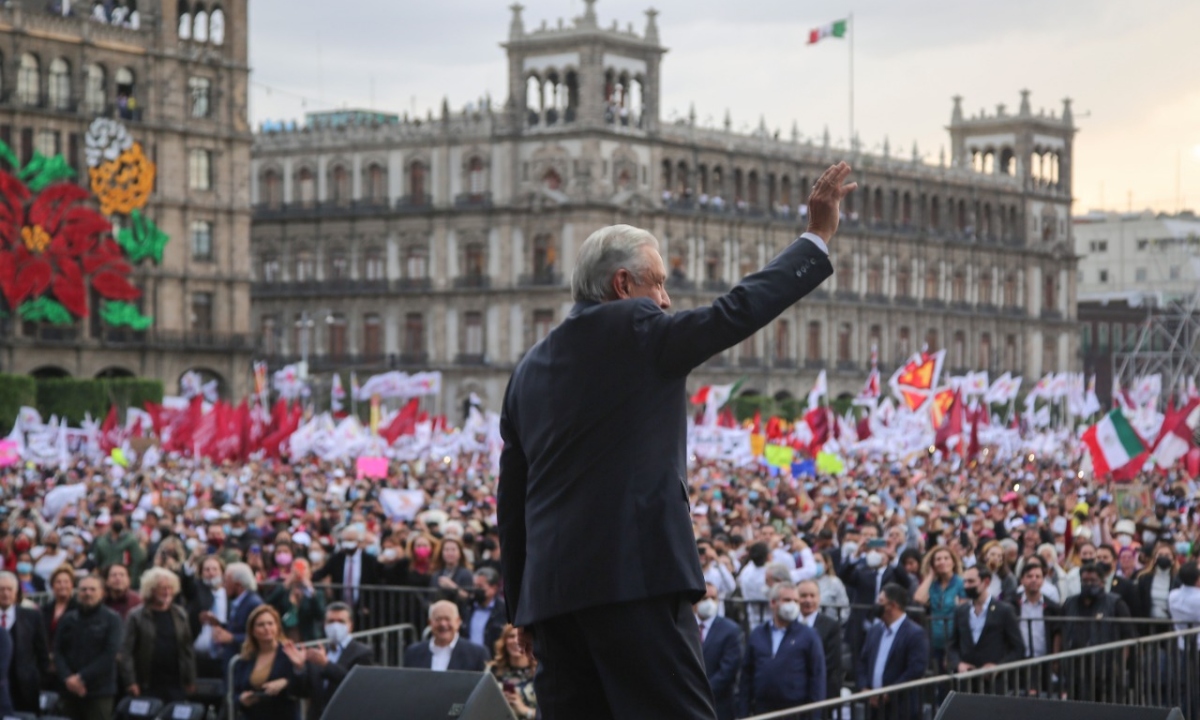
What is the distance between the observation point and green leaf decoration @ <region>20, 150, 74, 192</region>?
6028 cm

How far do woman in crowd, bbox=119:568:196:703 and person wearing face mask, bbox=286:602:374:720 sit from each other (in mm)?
1048

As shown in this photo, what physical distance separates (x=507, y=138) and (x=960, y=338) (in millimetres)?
27292

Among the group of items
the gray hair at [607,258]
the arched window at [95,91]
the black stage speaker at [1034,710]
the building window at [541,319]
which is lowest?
the black stage speaker at [1034,710]

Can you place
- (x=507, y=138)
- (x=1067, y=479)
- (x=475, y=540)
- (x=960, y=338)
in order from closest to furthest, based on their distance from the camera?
(x=475, y=540), (x=1067, y=479), (x=507, y=138), (x=960, y=338)

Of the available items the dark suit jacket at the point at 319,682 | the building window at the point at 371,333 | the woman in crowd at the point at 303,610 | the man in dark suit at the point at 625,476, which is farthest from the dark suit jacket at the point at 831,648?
the building window at the point at 371,333

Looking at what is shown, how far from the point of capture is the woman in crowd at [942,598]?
14.1 meters

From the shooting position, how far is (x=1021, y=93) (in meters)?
96.8

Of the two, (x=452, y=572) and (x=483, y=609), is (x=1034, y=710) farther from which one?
(x=452, y=572)

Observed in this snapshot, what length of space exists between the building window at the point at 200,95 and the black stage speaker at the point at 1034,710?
62684 millimetres

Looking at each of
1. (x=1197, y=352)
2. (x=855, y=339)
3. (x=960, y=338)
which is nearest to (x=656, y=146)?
(x=855, y=339)

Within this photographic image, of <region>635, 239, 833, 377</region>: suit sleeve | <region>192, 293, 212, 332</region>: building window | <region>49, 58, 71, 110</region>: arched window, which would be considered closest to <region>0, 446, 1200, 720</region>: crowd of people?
<region>635, 239, 833, 377</region>: suit sleeve

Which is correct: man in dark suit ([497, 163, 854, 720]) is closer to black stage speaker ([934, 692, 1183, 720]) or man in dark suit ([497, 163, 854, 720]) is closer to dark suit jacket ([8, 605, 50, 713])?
black stage speaker ([934, 692, 1183, 720])

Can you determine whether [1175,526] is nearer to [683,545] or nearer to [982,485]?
[982,485]

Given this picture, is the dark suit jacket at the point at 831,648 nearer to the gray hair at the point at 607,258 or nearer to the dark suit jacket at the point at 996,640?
the dark suit jacket at the point at 996,640
